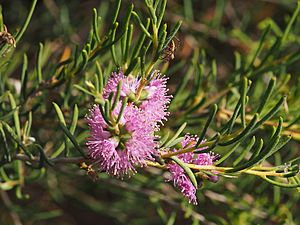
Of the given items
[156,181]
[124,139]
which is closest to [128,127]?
[124,139]

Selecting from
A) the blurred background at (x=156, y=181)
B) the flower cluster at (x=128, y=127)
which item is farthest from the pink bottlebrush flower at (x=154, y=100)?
the blurred background at (x=156, y=181)

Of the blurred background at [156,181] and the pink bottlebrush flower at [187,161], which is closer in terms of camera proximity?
the pink bottlebrush flower at [187,161]

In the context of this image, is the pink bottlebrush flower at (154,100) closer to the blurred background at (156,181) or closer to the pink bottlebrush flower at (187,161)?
the pink bottlebrush flower at (187,161)

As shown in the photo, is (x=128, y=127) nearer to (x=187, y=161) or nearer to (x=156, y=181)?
(x=187, y=161)

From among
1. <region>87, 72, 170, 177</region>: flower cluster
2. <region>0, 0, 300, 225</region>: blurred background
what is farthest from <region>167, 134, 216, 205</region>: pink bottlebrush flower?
<region>0, 0, 300, 225</region>: blurred background

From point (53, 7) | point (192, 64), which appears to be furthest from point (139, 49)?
point (53, 7)

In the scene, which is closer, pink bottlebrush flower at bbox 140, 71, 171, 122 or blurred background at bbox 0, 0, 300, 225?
pink bottlebrush flower at bbox 140, 71, 171, 122

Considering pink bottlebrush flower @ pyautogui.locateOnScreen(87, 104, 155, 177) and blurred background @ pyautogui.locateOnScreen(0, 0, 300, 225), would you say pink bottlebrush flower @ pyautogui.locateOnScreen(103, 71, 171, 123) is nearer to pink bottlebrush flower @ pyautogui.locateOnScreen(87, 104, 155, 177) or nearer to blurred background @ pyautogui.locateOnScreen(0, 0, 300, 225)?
pink bottlebrush flower @ pyautogui.locateOnScreen(87, 104, 155, 177)

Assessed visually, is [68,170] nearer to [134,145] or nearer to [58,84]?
Answer: [58,84]
